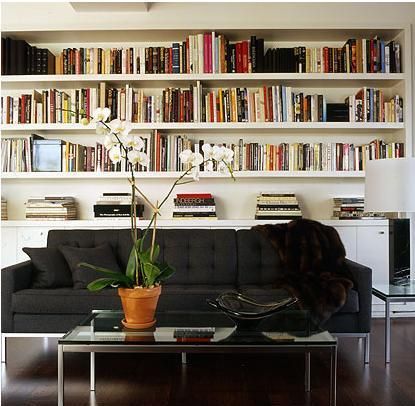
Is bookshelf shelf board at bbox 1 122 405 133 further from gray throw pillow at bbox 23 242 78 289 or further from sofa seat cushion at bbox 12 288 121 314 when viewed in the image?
sofa seat cushion at bbox 12 288 121 314

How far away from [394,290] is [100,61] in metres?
3.02

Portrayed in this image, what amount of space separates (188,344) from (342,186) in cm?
298

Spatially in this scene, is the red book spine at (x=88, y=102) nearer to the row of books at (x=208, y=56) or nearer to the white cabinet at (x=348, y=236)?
the row of books at (x=208, y=56)

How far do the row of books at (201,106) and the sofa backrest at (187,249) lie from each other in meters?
1.14

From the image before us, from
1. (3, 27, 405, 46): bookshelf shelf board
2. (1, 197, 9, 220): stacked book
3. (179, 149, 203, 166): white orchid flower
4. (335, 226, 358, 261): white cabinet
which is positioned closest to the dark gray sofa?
(335, 226, 358, 261): white cabinet

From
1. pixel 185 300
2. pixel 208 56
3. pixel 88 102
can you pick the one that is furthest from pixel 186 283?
pixel 208 56

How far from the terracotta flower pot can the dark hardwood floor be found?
0.40 m

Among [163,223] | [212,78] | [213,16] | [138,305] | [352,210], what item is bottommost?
[138,305]

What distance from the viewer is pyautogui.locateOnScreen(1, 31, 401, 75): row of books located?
4625 mm

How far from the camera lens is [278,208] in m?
4.61

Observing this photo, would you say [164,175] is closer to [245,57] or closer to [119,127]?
[245,57]

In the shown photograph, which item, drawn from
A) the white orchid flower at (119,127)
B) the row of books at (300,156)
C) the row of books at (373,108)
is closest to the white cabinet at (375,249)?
the row of books at (300,156)

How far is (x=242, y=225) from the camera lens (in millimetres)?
4570

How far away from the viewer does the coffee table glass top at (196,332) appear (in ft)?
7.71
